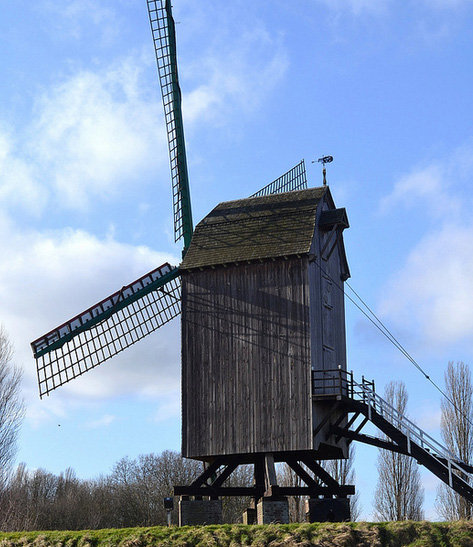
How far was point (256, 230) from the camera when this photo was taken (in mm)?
28609

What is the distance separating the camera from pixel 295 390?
26.1m

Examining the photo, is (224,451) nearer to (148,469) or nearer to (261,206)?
(261,206)

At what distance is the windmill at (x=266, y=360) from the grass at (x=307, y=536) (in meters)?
2.60

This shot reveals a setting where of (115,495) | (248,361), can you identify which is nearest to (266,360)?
(248,361)

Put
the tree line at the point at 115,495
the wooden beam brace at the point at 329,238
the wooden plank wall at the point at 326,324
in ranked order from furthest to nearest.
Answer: the tree line at the point at 115,495 < the wooden beam brace at the point at 329,238 < the wooden plank wall at the point at 326,324

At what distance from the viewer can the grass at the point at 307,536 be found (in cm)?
2172

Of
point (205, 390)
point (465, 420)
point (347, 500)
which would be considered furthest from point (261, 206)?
point (465, 420)

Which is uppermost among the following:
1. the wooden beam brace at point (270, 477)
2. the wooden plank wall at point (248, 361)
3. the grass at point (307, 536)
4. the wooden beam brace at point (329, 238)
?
the wooden beam brace at point (329, 238)

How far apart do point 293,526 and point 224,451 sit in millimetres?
4699

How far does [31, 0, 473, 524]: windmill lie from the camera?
26.0 metres

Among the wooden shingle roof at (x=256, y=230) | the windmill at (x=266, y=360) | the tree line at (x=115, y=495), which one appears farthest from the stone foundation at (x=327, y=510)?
the tree line at (x=115, y=495)

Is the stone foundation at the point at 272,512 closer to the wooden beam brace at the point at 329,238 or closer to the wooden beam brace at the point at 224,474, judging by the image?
the wooden beam brace at the point at 224,474

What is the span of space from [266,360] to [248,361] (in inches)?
23.4

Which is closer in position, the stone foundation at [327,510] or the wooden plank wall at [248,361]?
the wooden plank wall at [248,361]
